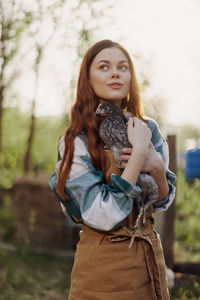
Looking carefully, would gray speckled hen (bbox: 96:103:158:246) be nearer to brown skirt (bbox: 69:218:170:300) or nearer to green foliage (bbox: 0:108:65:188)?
brown skirt (bbox: 69:218:170:300)

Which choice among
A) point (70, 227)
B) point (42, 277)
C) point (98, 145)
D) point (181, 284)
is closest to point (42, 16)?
point (70, 227)

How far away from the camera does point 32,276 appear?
223 inches

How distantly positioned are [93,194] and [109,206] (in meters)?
0.11

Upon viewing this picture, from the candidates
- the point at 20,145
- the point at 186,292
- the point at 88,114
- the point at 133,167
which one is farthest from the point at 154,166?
the point at 20,145

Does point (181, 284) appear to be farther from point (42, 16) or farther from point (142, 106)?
point (42, 16)

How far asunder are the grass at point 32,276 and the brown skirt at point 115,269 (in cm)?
283

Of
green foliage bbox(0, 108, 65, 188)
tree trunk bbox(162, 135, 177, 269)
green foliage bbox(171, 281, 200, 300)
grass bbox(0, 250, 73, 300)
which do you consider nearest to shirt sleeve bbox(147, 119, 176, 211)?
green foliage bbox(171, 281, 200, 300)

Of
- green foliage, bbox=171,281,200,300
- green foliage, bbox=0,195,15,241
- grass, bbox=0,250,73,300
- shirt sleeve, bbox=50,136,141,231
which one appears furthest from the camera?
green foliage, bbox=0,195,15,241

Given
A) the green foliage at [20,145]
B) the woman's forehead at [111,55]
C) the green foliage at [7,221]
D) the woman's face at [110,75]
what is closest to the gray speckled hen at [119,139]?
the woman's face at [110,75]

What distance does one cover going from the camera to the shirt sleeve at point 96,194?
2.05 metres

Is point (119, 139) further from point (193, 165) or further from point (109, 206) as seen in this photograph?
point (193, 165)

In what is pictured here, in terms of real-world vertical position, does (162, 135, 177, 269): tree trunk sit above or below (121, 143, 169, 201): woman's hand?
below

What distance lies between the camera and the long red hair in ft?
7.25

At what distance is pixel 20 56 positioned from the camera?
7.89m
